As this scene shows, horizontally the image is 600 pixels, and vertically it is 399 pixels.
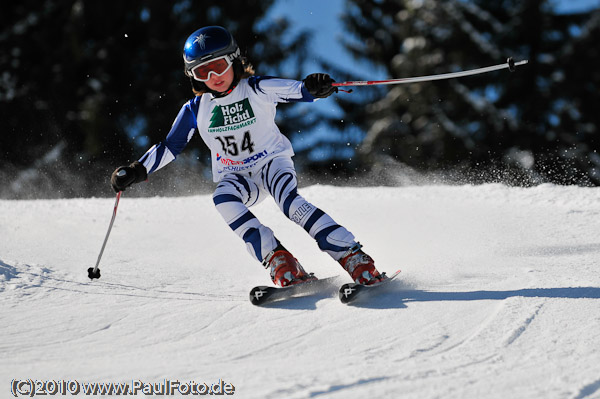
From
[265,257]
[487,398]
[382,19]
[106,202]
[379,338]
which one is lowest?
[487,398]

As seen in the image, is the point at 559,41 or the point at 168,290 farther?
the point at 559,41

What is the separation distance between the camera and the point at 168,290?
439cm

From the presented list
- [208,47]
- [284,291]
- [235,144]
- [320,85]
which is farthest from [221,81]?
[284,291]

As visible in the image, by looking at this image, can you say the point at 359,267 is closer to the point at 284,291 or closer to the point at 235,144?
the point at 284,291

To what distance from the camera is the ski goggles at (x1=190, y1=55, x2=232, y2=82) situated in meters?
4.33

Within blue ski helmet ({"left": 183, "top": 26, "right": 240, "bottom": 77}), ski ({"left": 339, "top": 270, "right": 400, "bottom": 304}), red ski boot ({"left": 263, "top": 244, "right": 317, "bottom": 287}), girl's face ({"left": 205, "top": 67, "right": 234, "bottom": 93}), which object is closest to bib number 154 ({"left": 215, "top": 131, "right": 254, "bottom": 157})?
girl's face ({"left": 205, "top": 67, "right": 234, "bottom": 93})

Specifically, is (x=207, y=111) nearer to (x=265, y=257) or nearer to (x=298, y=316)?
(x=265, y=257)

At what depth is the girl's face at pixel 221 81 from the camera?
14.3 feet

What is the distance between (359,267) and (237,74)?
1391 millimetres

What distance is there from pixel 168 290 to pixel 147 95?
60.3 feet

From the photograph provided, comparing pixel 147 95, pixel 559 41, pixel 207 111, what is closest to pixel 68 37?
pixel 147 95

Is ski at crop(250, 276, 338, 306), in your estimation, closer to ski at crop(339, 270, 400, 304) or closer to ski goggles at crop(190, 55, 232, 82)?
ski at crop(339, 270, 400, 304)

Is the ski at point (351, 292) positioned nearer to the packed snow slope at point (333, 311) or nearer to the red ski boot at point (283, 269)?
the packed snow slope at point (333, 311)

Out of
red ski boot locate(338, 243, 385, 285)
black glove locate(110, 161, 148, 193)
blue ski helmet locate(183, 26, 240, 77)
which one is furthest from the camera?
black glove locate(110, 161, 148, 193)
